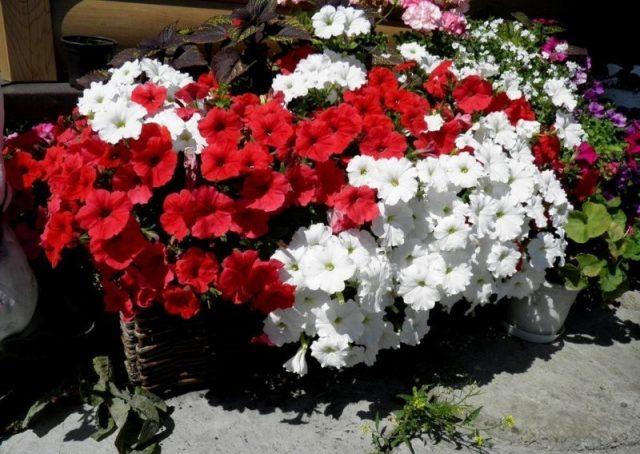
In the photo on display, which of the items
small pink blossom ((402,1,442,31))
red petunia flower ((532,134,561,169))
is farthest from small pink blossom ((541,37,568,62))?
red petunia flower ((532,134,561,169))

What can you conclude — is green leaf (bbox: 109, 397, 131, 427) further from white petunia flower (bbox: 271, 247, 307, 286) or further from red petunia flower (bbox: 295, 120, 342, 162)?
red petunia flower (bbox: 295, 120, 342, 162)

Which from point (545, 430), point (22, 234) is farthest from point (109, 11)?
point (545, 430)

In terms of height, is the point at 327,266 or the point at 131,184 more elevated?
the point at 131,184

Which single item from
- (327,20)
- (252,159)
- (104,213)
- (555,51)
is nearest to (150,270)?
(104,213)

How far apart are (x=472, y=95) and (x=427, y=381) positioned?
3.84ft

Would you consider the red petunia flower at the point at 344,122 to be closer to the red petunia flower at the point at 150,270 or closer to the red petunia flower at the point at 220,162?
the red petunia flower at the point at 220,162

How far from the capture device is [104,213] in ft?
5.65

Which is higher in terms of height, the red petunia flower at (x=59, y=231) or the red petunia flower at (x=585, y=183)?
the red petunia flower at (x=59, y=231)

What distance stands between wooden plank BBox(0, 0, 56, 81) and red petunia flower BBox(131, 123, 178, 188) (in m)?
1.70

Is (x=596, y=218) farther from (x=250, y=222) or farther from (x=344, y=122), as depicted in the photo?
(x=250, y=222)

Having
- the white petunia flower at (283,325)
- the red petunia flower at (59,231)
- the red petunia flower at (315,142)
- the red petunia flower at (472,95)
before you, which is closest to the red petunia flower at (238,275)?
the white petunia flower at (283,325)

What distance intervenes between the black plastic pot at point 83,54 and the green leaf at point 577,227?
8.02 ft

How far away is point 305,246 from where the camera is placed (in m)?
1.88

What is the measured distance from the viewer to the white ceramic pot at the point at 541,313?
98.3 inches
